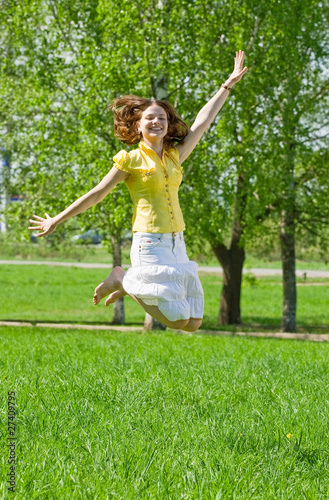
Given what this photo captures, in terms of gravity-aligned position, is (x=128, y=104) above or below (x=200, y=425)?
above

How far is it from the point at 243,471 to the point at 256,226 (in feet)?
44.1

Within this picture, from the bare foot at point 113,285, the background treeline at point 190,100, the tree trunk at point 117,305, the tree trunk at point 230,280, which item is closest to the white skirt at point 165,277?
the bare foot at point 113,285

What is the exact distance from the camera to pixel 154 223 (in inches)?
183

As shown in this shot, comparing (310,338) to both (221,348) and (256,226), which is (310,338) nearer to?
(256,226)

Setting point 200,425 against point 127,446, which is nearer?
point 127,446

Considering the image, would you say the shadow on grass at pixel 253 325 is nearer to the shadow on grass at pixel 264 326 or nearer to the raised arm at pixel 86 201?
the shadow on grass at pixel 264 326

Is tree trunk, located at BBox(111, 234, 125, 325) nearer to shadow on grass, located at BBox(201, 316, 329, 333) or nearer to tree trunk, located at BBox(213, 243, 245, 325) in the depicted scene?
shadow on grass, located at BBox(201, 316, 329, 333)

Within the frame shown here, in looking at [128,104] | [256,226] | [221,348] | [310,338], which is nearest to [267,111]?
[256,226]

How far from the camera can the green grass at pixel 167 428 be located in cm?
372

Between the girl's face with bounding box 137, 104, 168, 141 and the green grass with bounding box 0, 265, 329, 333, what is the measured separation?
51.1ft

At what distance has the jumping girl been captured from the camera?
455cm

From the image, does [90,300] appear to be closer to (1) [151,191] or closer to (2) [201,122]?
(2) [201,122]

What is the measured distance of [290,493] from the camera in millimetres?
3697

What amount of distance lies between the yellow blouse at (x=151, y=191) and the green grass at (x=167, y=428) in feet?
4.45
